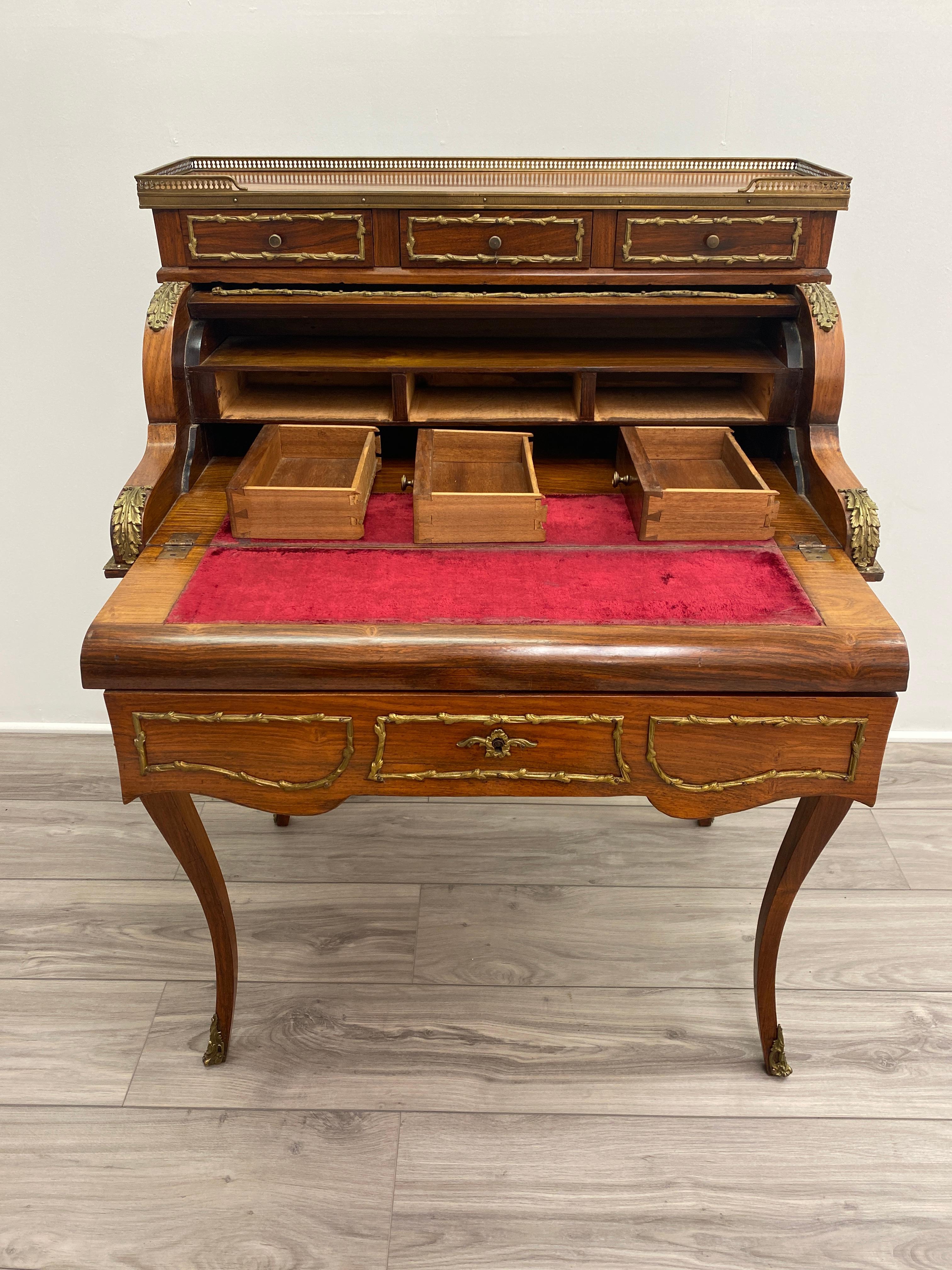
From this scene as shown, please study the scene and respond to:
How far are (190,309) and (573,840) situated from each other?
1633mm

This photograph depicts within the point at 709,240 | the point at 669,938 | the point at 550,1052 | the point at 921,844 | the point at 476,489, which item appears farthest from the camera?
the point at 921,844

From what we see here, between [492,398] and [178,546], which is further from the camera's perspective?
[492,398]

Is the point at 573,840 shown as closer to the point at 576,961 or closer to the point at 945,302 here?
the point at 576,961

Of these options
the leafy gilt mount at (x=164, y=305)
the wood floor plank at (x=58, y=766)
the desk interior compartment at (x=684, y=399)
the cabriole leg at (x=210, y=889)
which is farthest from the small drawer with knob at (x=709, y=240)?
the wood floor plank at (x=58, y=766)

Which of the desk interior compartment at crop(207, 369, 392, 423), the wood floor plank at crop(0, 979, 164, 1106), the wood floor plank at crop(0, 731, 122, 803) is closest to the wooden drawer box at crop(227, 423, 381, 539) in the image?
the desk interior compartment at crop(207, 369, 392, 423)

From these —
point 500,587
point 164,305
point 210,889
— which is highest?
point 164,305

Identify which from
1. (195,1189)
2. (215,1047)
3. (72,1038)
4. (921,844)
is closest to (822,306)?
(921,844)

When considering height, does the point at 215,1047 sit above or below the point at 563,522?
below

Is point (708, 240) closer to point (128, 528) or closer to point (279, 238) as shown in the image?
point (279, 238)

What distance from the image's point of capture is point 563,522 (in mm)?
1692

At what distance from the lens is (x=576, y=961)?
7.23ft

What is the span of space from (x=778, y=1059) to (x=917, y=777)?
120cm

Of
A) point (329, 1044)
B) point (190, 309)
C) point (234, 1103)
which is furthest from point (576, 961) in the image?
point (190, 309)

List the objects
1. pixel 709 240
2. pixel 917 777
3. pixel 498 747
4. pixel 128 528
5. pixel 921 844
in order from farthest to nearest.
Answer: pixel 917 777
pixel 921 844
pixel 709 240
pixel 128 528
pixel 498 747
